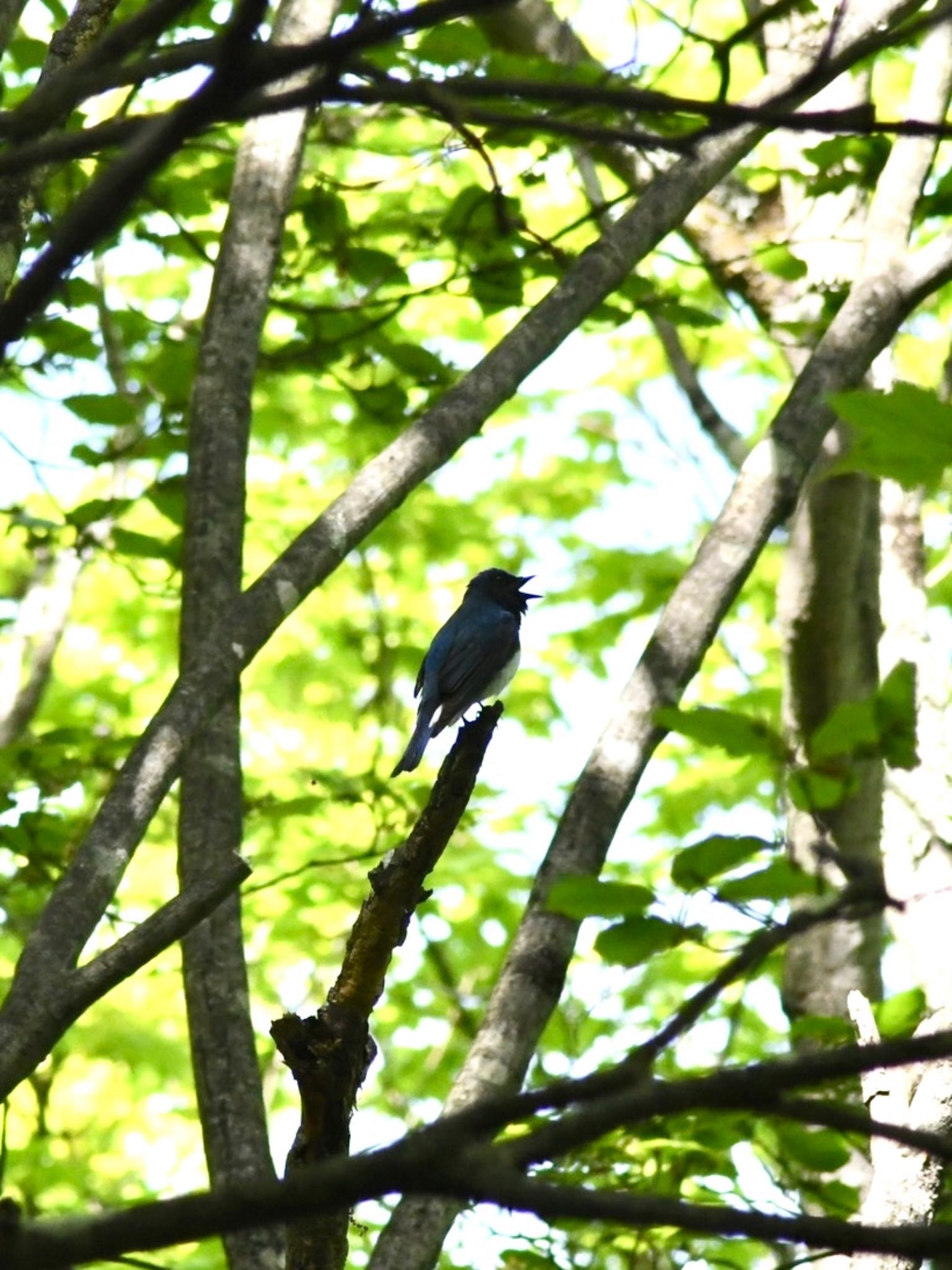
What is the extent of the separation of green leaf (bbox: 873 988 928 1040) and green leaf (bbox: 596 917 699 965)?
77.5 inches

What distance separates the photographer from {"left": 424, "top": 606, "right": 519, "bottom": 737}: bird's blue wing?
636 cm

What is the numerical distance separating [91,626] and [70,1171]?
520cm

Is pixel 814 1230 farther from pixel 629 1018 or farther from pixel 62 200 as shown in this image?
pixel 629 1018

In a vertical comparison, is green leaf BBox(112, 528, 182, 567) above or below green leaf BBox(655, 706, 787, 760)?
above

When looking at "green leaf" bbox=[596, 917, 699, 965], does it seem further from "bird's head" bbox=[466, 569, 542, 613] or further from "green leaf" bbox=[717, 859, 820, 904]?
"bird's head" bbox=[466, 569, 542, 613]

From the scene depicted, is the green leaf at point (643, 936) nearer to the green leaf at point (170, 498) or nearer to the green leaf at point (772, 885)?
the green leaf at point (772, 885)

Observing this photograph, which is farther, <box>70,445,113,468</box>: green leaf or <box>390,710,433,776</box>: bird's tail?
<box>390,710,433,776</box>: bird's tail

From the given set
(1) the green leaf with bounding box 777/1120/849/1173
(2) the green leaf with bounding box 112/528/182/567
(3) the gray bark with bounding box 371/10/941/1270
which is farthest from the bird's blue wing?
(1) the green leaf with bounding box 777/1120/849/1173

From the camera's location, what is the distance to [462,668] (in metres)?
6.41

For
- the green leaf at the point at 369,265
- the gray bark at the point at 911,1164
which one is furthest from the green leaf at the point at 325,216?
the gray bark at the point at 911,1164

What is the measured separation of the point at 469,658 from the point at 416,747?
1.78 feet

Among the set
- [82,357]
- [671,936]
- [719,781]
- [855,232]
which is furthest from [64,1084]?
[671,936]

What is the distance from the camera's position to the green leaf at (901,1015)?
147 inches

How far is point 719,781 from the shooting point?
35.1ft
